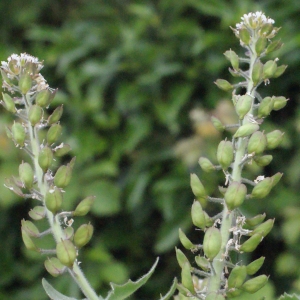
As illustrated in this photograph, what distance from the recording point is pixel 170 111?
2.32 m

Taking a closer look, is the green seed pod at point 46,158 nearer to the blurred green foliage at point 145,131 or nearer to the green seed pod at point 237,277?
the green seed pod at point 237,277

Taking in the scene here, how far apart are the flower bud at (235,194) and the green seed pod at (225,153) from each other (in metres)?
0.03

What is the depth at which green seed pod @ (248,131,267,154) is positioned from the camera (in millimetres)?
547

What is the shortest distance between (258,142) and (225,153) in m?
0.03

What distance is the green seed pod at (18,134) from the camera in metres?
0.55

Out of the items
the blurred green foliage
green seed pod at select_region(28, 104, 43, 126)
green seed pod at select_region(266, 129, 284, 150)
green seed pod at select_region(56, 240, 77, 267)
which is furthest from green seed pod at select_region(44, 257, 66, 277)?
the blurred green foliage

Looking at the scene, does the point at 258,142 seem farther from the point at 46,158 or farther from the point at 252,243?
the point at 46,158

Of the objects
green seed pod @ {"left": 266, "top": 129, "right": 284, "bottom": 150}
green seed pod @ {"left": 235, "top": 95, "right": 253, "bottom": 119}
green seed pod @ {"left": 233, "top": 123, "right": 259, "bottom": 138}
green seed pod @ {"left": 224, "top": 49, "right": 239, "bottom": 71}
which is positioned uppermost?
green seed pod @ {"left": 224, "top": 49, "right": 239, "bottom": 71}

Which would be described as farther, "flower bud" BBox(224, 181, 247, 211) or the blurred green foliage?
the blurred green foliage

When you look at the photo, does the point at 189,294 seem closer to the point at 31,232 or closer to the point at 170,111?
the point at 31,232

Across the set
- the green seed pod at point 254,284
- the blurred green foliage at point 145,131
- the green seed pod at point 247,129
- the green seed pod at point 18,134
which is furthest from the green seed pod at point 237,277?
the blurred green foliage at point 145,131

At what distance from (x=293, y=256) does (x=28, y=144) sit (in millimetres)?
1906

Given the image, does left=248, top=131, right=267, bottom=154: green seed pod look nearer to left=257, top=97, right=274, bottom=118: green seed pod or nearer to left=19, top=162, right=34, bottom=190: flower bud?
left=257, top=97, right=274, bottom=118: green seed pod

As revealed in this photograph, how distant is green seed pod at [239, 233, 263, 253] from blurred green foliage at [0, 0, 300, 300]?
5.37ft
